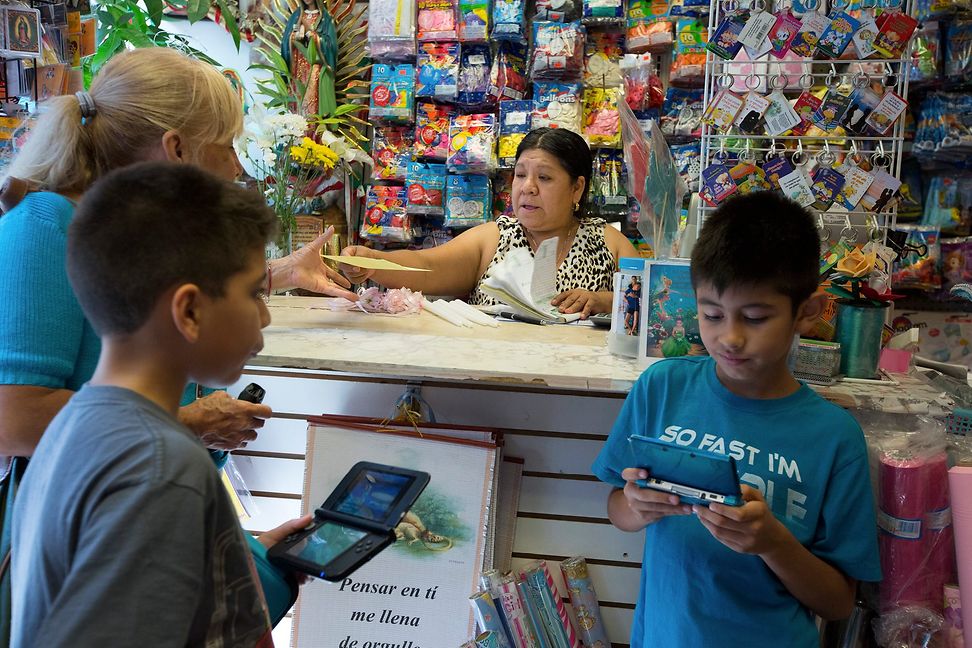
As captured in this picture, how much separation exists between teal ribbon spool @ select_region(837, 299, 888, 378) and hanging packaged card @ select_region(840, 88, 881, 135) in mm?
1082

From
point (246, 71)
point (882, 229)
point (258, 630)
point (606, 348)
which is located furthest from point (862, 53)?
point (246, 71)

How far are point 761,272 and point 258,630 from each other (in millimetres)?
961

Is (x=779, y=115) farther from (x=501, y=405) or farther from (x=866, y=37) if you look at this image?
(x=501, y=405)

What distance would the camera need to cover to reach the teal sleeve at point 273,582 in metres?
1.03

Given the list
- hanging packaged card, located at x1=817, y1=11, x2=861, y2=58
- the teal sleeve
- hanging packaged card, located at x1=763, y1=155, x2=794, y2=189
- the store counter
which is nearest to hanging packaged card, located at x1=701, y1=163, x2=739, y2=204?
hanging packaged card, located at x1=763, y1=155, x2=794, y2=189

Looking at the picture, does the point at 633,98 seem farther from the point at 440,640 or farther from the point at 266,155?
the point at 440,640

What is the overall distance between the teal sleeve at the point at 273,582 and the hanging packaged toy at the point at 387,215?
3.49 metres

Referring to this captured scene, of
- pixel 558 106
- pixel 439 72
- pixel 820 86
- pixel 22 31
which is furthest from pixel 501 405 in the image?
pixel 439 72

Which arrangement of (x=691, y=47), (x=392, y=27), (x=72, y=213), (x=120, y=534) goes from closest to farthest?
(x=120, y=534)
(x=72, y=213)
(x=691, y=47)
(x=392, y=27)

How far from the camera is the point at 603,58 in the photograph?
4.17 metres

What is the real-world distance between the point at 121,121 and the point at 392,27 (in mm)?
3265

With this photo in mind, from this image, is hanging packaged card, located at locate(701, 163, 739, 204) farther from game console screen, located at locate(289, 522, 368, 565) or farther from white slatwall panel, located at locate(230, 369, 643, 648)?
game console screen, located at locate(289, 522, 368, 565)

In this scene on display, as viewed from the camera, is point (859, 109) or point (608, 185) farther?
point (608, 185)

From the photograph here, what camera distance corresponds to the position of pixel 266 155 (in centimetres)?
268
